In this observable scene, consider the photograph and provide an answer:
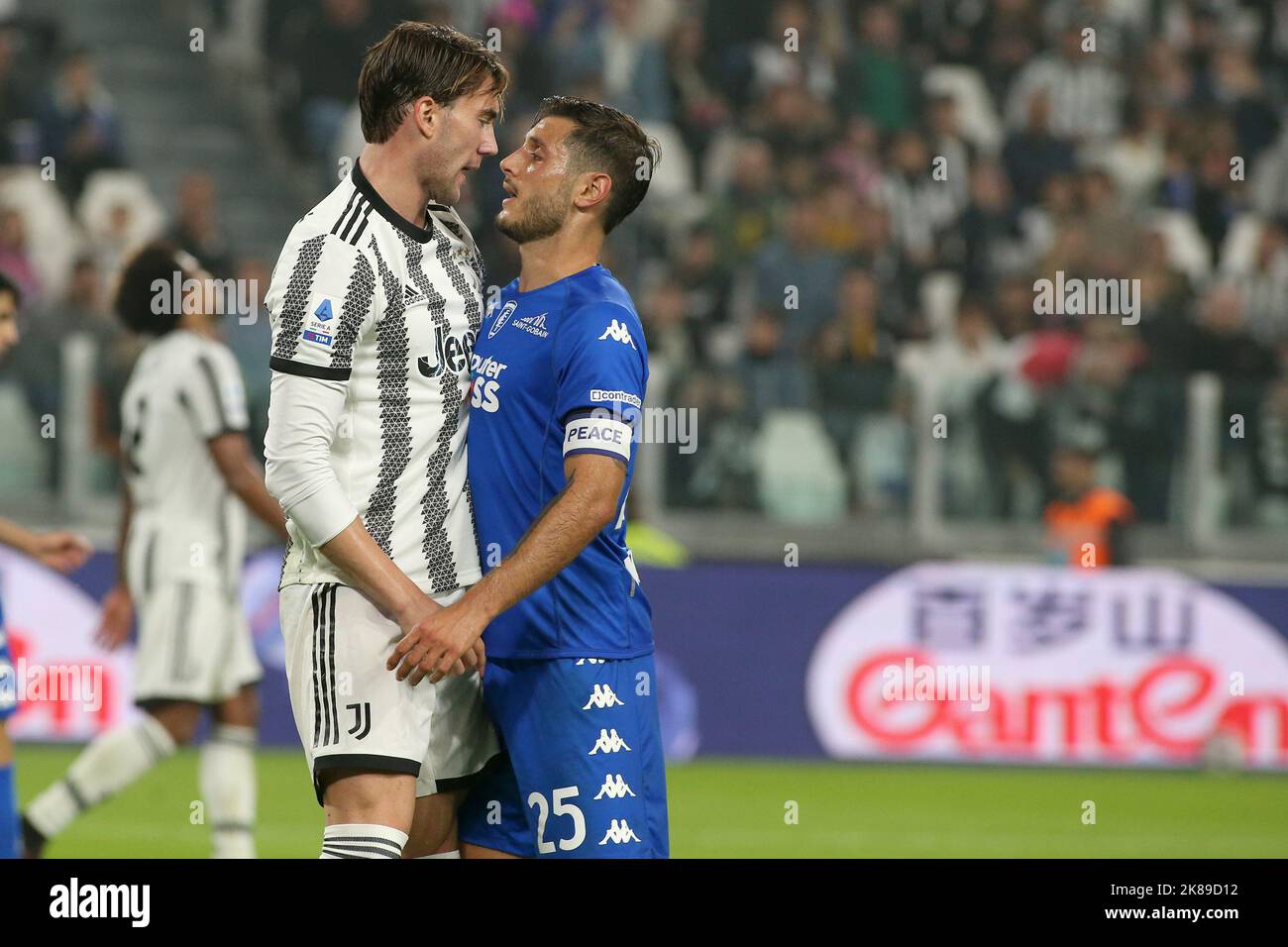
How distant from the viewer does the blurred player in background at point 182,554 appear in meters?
6.50

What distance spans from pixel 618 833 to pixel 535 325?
1.15 meters

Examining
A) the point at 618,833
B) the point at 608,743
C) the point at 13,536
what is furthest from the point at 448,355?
the point at 13,536

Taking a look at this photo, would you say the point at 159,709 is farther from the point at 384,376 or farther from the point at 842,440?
the point at 842,440

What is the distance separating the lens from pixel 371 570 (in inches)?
155

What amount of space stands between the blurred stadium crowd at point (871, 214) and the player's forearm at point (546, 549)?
6331 mm

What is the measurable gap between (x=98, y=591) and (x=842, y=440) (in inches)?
162

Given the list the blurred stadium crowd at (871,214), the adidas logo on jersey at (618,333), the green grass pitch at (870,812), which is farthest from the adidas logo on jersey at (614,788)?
the blurred stadium crowd at (871,214)

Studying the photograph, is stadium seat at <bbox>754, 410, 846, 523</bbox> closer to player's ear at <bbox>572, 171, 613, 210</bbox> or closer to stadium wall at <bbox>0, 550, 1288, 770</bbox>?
stadium wall at <bbox>0, 550, 1288, 770</bbox>

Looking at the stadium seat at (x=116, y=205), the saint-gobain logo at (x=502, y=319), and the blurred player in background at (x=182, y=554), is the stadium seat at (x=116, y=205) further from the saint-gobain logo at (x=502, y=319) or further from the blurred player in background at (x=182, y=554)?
the saint-gobain logo at (x=502, y=319)

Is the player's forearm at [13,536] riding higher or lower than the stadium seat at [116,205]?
lower

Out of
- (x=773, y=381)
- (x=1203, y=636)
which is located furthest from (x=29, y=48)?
(x=1203, y=636)

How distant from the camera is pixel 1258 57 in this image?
565 inches

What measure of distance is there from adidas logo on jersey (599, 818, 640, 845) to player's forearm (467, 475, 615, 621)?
0.56 metres
